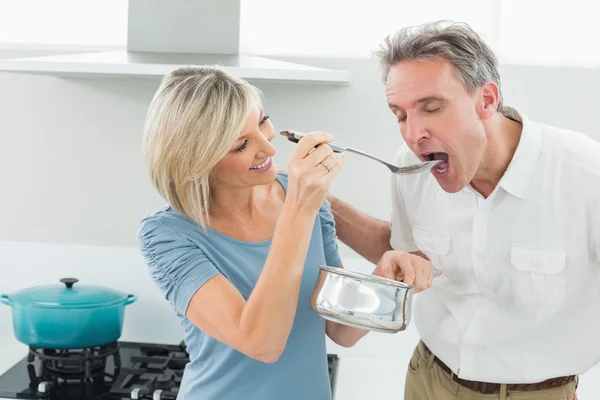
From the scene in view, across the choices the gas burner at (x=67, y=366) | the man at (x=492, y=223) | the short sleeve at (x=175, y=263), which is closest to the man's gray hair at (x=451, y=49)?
the man at (x=492, y=223)

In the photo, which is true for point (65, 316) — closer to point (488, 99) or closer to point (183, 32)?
point (183, 32)

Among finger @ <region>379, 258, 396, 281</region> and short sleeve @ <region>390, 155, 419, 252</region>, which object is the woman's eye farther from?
short sleeve @ <region>390, 155, 419, 252</region>

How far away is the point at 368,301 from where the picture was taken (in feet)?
4.28

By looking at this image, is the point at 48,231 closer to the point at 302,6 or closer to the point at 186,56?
the point at 186,56

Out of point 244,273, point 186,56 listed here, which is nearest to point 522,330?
point 244,273

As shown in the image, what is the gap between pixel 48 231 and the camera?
2.70 m

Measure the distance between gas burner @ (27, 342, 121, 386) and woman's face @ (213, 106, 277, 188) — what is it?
106cm

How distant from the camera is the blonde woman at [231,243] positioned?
1379 millimetres

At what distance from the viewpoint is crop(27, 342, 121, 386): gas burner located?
7.55 feet

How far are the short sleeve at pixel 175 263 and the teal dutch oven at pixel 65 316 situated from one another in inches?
35.3

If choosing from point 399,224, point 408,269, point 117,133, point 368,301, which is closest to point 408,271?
point 408,269

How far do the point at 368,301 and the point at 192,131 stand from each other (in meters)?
0.45

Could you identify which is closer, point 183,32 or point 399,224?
point 399,224

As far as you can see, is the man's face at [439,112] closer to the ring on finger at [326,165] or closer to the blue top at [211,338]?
the ring on finger at [326,165]
